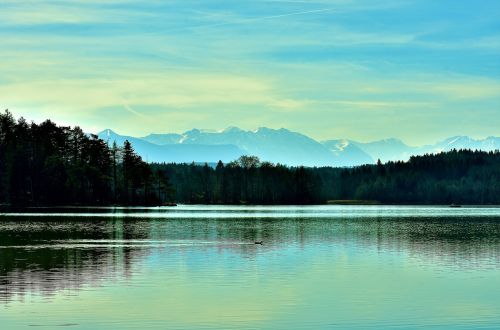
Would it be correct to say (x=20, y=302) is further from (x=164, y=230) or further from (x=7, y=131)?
(x=7, y=131)

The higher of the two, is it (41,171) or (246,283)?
(41,171)

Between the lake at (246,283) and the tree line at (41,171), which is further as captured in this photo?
the tree line at (41,171)

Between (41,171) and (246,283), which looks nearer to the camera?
(246,283)

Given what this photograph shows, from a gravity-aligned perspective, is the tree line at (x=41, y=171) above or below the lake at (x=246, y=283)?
above

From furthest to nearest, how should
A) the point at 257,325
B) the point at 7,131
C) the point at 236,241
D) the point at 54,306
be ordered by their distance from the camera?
1. the point at 7,131
2. the point at 236,241
3. the point at 54,306
4. the point at 257,325

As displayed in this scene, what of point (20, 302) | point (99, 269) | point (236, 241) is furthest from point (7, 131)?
point (20, 302)

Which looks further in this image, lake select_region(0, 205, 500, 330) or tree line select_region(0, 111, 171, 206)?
tree line select_region(0, 111, 171, 206)

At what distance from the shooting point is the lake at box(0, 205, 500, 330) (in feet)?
110

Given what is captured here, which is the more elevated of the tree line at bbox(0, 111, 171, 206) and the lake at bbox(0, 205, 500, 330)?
the tree line at bbox(0, 111, 171, 206)

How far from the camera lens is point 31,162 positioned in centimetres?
18138

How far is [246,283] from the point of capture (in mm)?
44375

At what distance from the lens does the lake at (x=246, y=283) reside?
110 feet

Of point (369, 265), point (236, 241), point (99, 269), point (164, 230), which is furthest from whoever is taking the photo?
point (164, 230)

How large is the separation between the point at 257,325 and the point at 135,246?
39060mm
